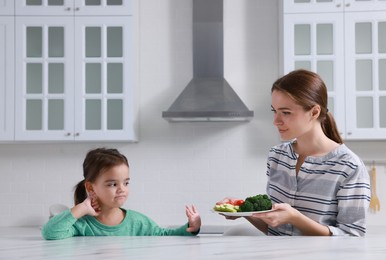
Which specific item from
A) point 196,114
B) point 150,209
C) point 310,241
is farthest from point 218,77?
point 310,241

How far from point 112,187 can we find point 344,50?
7.55 feet

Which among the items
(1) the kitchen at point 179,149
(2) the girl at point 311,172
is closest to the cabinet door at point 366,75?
(1) the kitchen at point 179,149

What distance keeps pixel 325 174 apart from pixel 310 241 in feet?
2.08

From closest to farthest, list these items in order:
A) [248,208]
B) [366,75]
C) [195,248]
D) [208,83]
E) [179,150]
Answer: [195,248] < [248,208] < [366,75] < [208,83] < [179,150]

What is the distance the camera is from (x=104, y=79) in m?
4.31

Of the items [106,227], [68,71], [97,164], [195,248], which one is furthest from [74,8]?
[195,248]

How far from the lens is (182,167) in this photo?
4.62m

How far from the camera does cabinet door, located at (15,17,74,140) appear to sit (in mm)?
4285

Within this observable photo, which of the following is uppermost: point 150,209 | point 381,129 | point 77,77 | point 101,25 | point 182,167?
point 101,25

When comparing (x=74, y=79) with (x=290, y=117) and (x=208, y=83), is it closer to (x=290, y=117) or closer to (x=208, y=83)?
(x=208, y=83)

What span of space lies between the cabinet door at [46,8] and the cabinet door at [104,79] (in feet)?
0.35

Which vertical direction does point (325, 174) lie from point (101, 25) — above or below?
below

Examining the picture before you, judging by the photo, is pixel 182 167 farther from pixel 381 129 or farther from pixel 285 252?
pixel 285 252

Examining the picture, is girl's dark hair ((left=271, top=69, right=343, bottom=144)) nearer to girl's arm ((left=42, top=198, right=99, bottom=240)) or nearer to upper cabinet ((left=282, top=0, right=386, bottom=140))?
girl's arm ((left=42, top=198, right=99, bottom=240))
